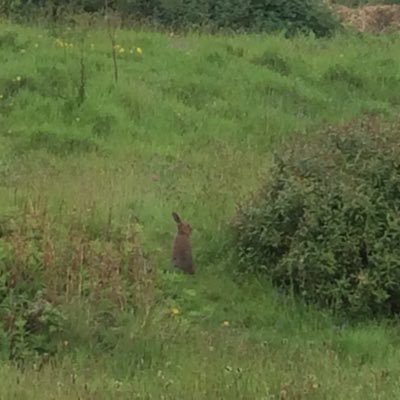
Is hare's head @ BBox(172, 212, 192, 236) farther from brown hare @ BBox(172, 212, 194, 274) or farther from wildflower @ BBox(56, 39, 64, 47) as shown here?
wildflower @ BBox(56, 39, 64, 47)

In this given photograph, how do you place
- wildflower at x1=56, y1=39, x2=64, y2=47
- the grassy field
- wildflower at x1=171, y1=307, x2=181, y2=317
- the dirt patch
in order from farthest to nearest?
the dirt patch
wildflower at x1=56, y1=39, x2=64, y2=47
wildflower at x1=171, y1=307, x2=181, y2=317
the grassy field

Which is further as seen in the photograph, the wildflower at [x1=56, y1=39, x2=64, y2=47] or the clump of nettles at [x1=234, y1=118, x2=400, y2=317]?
the wildflower at [x1=56, y1=39, x2=64, y2=47]

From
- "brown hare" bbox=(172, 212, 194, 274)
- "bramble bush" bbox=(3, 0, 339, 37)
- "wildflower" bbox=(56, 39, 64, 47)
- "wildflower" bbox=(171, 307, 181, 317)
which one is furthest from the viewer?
"bramble bush" bbox=(3, 0, 339, 37)

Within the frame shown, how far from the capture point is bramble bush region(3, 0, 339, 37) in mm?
18219

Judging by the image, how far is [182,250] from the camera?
313 inches

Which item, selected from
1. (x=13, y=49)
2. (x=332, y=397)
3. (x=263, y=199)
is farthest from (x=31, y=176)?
(x=332, y=397)

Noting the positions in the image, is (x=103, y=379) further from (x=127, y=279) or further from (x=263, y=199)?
(x=263, y=199)

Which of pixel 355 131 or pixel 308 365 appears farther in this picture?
pixel 355 131

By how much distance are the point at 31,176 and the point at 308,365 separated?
445cm

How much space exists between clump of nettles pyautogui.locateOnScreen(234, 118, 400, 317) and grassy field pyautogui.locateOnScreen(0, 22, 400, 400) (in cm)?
20

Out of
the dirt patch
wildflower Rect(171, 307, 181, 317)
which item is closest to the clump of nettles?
wildflower Rect(171, 307, 181, 317)

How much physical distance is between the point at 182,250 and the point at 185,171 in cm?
266

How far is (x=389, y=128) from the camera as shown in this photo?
Result: 28.2 feet

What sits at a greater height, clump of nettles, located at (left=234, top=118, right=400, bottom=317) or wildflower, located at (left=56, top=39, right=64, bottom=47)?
clump of nettles, located at (left=234, top=118, right=400, bottom=317)
